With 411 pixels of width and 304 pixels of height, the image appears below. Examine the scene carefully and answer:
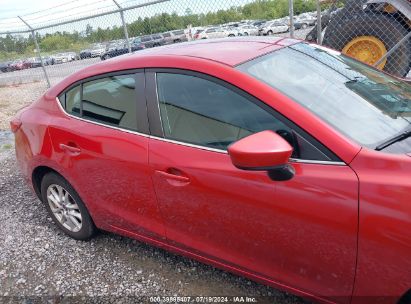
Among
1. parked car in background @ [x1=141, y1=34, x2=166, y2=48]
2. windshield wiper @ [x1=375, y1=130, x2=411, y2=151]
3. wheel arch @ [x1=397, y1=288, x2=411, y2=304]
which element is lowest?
wheel arch @ [x1=397, y1=288, x2=411, y2=304]

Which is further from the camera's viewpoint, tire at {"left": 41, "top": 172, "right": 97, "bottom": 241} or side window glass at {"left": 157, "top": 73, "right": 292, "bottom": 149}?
tire at {"left": 41, "top": 172, "right": 97, "bottom": 241}

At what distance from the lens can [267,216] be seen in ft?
6.33

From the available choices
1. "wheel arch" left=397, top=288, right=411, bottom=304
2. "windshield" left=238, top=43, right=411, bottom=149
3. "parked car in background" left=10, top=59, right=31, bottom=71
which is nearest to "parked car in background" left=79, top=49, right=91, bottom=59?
"parked car in background" left=10, top=59, right=31, bottom=71

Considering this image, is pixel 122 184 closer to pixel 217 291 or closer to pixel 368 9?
pixel 217 291

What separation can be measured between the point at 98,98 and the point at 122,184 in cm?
66

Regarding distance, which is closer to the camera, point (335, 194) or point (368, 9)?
point (335, 194)

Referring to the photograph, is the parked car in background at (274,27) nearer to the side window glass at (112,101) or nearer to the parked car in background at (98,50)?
the parked car in background at (98,50)

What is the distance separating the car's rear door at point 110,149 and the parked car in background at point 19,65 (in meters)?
14.2

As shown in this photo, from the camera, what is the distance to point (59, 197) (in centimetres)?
325

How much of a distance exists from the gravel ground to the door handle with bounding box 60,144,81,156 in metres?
0.87

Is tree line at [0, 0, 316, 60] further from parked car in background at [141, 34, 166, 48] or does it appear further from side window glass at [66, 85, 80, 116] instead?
side window glass at [66, 85, 80, 116]

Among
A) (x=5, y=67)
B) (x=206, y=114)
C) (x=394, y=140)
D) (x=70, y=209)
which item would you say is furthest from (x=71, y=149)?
(x=5, y=67)

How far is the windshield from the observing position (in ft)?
6.19

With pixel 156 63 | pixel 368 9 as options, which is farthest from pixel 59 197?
pixel 368 9
